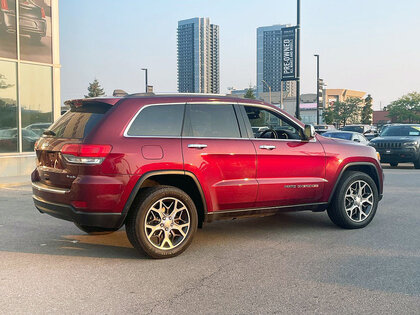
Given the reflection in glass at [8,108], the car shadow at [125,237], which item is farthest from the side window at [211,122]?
the reflection in glass at [8,108]

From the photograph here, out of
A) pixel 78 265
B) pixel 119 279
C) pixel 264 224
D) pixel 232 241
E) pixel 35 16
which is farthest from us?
pixel 35 16

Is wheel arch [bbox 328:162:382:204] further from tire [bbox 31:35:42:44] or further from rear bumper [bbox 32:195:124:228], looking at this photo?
tire [bbox 31:35:42:44]

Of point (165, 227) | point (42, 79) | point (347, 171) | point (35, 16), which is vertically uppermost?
point (35, 16)

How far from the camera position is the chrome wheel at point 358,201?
6793 millimetres

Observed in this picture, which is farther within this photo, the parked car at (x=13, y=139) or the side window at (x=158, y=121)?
the parked car at (x=13, y=139)

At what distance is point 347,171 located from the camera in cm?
689

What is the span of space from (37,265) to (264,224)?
11.2ft

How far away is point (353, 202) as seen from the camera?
682 cm

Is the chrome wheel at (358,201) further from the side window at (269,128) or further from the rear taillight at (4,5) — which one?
the rear taillight at (4,5)

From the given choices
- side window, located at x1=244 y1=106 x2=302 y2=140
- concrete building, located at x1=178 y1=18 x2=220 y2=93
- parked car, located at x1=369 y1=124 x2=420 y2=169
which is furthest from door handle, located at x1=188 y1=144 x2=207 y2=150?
concrete building, located at x1=178 y1=18 x2=220 y2=93

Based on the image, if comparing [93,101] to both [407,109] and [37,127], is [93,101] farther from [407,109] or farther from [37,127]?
[407,109]

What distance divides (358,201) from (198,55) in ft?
243

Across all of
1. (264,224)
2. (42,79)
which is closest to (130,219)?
(264,224)

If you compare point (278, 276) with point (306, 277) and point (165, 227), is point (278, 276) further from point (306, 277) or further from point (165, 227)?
point (165, 227)
